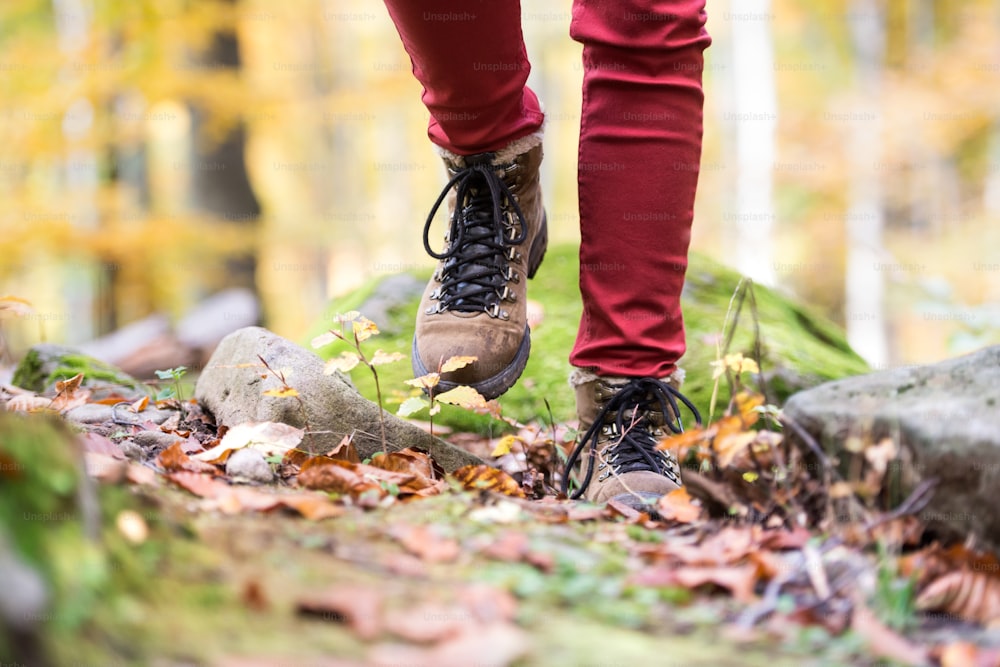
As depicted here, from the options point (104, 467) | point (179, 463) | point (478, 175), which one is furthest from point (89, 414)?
point (478, 175)

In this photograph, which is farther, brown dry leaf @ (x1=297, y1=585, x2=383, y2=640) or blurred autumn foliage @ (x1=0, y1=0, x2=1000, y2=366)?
blurred autumn foliage @ (x1=0, y1=0, x2=1000, y2=366)

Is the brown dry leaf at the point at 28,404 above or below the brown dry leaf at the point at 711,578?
above

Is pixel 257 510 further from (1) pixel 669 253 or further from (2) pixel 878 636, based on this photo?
(1) pixel 669 253

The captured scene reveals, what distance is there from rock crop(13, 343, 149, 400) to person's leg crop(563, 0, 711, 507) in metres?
1.30

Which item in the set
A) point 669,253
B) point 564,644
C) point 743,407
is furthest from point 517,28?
point 564,644

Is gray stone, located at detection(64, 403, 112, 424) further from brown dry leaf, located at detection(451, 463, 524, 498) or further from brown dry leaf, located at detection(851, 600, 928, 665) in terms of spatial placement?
brown dry leaf, located at detection(851, 600, 928, 665)

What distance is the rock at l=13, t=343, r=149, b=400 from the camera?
2.24 metres

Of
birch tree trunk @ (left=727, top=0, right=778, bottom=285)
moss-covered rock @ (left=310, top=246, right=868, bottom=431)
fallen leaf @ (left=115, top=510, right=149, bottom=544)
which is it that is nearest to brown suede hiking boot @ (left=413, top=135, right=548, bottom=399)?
moss-covered rock @ (left=310, top=246, right=868, bottom=431)

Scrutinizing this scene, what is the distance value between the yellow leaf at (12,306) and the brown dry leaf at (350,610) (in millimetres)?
1334

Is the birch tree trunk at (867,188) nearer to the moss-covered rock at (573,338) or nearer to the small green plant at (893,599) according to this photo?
the moss-covered rock at (573,338)

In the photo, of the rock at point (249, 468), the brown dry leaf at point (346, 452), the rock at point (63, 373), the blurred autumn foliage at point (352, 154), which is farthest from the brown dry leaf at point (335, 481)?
the blurred autumn foliage at point (352, 154)

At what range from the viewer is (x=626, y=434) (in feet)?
5.51

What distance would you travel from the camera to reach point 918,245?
50.0 ft

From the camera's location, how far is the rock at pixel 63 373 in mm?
2238
